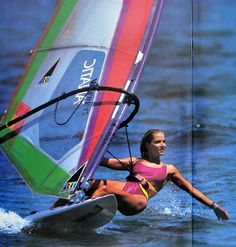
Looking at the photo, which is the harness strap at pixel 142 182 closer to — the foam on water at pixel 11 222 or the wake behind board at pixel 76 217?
the wake behind board at pixel 76 217

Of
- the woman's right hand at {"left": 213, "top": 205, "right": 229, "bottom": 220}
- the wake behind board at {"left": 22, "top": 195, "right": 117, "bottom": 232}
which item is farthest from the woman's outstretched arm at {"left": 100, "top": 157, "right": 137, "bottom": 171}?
the woman's right hand at {"left": 213, "top": 205, "right": 229, "bottom": 220}

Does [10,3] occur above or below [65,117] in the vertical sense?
above

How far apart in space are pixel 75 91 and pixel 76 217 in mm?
629

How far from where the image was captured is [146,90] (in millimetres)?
2969

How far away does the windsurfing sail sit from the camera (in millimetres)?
2877

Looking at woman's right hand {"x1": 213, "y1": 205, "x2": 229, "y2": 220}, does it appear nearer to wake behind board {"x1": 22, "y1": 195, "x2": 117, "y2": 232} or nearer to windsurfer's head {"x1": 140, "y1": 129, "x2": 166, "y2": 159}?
windsurfer's head {"x1": 140, "y1": 129, "x2": 166, "y2": 159}

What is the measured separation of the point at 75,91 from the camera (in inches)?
114

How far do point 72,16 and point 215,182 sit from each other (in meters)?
1.13

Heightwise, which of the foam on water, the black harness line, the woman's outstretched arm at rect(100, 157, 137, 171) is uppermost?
the black harness line

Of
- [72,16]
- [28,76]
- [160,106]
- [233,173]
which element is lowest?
[233,173]

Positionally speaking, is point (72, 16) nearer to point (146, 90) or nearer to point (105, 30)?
point (105, 30)

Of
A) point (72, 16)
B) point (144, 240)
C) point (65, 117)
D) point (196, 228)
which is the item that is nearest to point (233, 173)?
point (196, 228)

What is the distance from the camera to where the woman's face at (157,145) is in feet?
9.72

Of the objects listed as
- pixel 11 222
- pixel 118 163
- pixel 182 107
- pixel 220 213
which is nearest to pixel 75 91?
pixel 118 163
